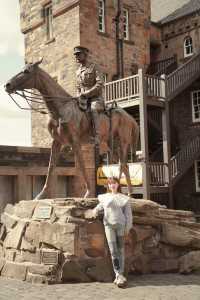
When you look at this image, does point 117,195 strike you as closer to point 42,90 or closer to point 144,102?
point 42,90

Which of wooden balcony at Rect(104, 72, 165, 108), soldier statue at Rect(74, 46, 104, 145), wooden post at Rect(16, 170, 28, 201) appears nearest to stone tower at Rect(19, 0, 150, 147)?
wooden balcony at Rect(104, 72, 165, 108)

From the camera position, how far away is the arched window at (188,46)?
2752 centimetres

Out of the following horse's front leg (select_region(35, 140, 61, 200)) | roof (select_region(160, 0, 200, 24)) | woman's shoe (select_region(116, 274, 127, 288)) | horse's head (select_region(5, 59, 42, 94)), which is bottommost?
woman's shoe (select_region(116, 274, 127, 288))

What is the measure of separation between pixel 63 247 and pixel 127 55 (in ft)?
59.2

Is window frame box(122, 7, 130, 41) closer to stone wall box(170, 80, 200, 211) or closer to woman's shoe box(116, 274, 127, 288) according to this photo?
stone wall box(170, 80, 200, 211)

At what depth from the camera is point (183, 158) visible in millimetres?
20984

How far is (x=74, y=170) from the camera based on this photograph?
74.0 feet

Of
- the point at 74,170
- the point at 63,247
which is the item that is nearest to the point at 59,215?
the point at 63,247

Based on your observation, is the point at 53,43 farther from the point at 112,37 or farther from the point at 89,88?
the point at 89,88

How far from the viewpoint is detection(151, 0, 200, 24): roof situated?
2745 centimetres

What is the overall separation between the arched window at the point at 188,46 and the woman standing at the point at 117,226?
20342 mm

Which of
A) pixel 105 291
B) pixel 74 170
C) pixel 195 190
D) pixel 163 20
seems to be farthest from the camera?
pixel 163 20

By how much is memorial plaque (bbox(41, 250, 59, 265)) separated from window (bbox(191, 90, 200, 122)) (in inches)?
679

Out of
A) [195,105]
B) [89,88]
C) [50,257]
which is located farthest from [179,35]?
[50,257]
